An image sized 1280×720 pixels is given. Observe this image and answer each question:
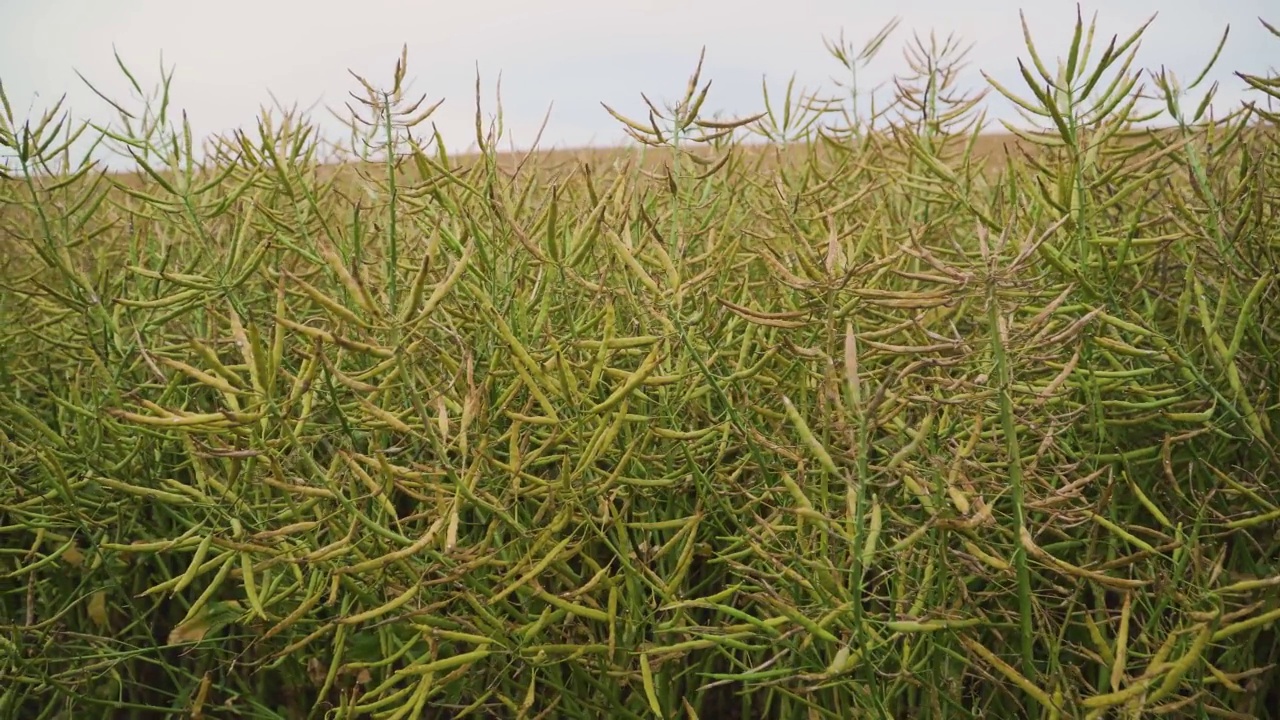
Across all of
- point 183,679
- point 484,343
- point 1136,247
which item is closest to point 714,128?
point 484,343

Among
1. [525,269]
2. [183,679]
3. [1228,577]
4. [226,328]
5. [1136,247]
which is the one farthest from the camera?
[183,679]

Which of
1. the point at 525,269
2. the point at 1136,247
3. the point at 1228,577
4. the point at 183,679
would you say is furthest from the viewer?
the point at 183,679

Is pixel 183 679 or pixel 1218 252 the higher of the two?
pixel 1218 252

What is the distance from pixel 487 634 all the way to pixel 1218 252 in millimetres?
1026

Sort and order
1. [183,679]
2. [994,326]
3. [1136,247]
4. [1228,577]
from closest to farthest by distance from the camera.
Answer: [994,326]
[1228,577]
[1136,247]
[183,679]

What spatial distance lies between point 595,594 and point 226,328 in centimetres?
76

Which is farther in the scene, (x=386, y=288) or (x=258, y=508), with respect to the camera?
(x=258, y=508)

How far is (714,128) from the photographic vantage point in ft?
4.58

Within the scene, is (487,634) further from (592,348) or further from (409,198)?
(409,198)

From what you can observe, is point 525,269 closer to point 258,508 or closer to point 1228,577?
point 258,508

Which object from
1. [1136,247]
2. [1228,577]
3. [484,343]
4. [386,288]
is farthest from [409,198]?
[1228,577]

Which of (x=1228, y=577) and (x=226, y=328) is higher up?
(x=226, y=328)

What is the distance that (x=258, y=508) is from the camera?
1.47m

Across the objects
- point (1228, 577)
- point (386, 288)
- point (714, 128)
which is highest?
point (714, 128)
